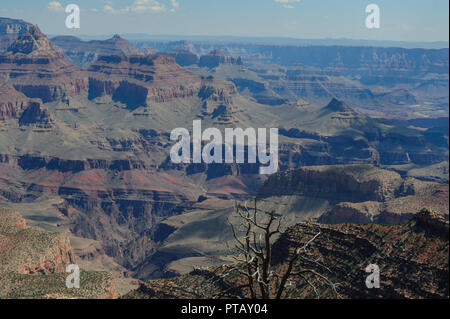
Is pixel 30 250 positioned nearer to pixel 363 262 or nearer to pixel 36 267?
pixel 36 267

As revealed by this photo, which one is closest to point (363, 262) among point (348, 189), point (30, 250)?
point (30, 250)

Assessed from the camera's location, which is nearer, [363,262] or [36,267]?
[363,262]

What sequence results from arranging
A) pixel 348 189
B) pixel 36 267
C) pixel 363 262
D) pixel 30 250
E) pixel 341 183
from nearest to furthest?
pixel 363 262 < pixel 36 267 < pixel 30 250 < pixel 348 189 < pixel 341 183

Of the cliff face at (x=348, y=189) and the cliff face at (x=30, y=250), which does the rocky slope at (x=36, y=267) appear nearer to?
the cliff face at (x=30, y=250)

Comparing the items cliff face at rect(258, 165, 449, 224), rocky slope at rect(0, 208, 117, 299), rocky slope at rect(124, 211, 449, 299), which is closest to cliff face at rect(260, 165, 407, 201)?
cliff face at rect(258, 165, 449, 224)

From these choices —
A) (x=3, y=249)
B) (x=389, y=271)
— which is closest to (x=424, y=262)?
(x=389, y=271)
